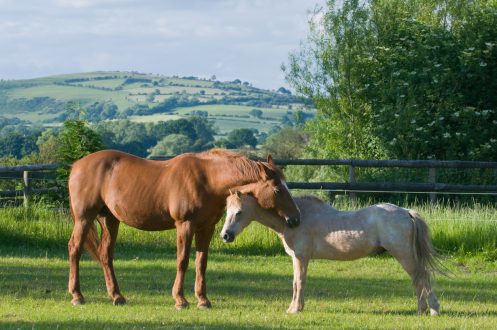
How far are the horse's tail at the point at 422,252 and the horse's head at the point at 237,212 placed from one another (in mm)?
1762

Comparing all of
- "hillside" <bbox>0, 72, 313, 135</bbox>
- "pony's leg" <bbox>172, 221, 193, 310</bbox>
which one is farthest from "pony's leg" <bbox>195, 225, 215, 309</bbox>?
"hillside" <bbox>0, 72, 313, 135</bbox>

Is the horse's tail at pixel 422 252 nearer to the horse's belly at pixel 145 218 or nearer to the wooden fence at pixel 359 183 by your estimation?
the horse's belly at pixel 145 218

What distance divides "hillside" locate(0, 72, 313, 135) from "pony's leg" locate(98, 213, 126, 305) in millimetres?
95781

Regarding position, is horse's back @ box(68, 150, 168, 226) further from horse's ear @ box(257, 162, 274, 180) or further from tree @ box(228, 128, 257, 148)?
tree @ box(228, 128, 257, 148)

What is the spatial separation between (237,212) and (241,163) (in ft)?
2.10

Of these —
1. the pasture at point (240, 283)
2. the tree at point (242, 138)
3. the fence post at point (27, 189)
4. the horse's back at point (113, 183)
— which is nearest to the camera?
the pasture at point (240, 283)

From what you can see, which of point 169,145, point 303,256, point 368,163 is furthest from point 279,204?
point 169,145

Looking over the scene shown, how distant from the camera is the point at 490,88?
29.0 meters

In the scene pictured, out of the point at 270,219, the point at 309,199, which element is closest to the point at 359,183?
the point at 309,199

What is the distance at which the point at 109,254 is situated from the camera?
11086mm

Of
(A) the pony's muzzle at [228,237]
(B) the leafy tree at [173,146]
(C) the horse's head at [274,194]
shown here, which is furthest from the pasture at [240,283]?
(B) the leafy tree at [173,146]

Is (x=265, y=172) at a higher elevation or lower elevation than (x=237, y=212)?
higher

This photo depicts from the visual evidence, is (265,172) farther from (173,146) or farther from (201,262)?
(173,146)

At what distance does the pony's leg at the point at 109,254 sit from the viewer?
10.7 meters
